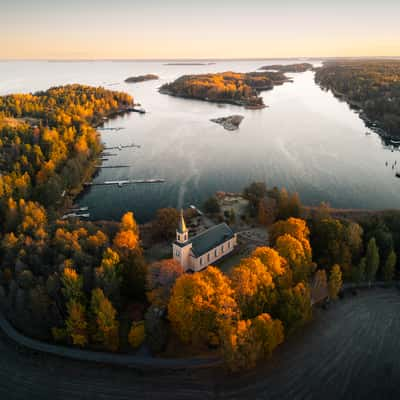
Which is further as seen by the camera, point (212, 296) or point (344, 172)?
point (344, 172)

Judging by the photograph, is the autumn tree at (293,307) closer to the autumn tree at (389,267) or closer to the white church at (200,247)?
the white church at (200,247)

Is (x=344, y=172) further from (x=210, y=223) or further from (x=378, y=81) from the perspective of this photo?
(x=378, y=81)

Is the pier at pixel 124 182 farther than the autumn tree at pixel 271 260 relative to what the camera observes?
Yes

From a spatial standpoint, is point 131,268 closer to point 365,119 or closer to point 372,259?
point 372,259

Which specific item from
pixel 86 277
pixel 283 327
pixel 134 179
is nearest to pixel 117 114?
pixel 134 179

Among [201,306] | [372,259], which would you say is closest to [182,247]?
[201,306]

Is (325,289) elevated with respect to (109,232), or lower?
lower

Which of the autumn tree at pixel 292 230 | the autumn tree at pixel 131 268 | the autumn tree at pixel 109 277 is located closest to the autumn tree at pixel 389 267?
the autumn tree at pixel 292 230
